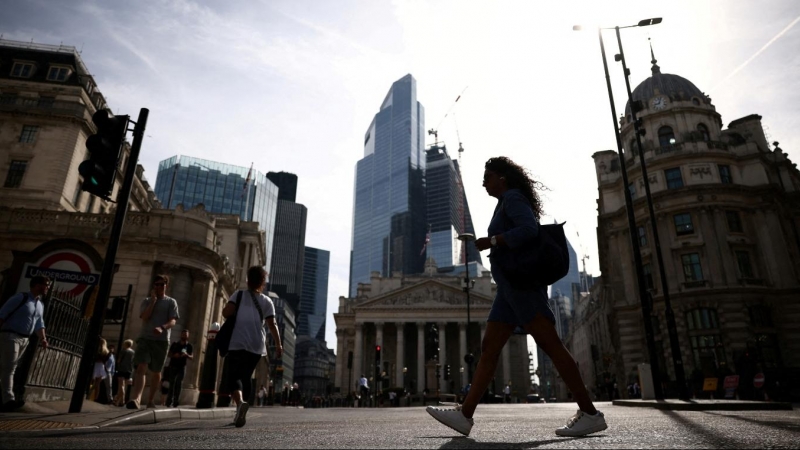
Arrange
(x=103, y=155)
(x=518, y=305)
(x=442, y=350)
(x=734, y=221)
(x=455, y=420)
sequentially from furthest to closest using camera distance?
(x=442, y=350) → (x=734, y=221) → (x=103, y=155) → (x=518, y=305) → (x=455, y=420)

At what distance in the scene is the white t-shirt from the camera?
5.13 meters

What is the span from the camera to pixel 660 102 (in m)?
39.5

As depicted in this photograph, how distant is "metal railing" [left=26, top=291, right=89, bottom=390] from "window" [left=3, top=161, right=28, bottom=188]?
94.0ft

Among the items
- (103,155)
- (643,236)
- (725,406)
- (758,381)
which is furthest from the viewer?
(643,236)

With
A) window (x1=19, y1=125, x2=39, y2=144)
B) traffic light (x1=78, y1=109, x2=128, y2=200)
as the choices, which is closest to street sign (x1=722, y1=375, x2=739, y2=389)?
traffic light (x1=78, y1=109, x2=128, y2=200)

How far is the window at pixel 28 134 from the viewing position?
31.9m

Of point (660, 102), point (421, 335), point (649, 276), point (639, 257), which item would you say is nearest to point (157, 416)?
point (639, 257)

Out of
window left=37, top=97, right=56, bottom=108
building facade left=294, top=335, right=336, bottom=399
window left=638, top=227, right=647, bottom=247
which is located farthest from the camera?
building facade left=294, top=335, right=336, bottom=399

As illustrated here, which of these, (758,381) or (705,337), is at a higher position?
(705,337)

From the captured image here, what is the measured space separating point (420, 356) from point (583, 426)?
65.6m

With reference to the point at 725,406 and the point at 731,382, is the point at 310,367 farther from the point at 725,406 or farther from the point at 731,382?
the point at 725,406

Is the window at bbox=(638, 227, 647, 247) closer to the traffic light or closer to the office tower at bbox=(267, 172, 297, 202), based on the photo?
the traffic light

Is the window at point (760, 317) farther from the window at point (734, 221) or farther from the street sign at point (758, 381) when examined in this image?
the street sign at point (758, 381)

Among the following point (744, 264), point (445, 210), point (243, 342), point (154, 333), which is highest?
point (445, 210)
